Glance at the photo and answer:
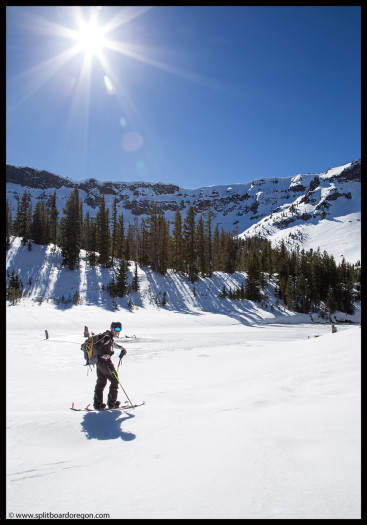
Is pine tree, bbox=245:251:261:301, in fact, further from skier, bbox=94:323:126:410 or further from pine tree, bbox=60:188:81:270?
skier, bbox=94:323:126:410

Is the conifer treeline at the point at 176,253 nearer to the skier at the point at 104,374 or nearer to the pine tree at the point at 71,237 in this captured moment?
the pine tree at the point at 71,237

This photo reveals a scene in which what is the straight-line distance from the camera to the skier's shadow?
14.6 ft

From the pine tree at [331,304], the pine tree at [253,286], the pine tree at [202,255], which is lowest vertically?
the pine tree at [331,304]

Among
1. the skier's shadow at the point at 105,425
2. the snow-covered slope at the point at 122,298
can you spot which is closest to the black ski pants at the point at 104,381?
the skier's shadow at the point at 105,425

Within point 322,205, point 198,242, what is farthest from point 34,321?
point 322,205

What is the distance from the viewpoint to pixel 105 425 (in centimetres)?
487

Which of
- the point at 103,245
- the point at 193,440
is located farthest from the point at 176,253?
the point at 193,440

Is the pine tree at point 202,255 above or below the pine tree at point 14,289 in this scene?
above

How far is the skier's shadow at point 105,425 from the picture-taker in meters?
4.44

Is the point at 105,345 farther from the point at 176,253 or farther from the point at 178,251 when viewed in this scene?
the point at 176,253

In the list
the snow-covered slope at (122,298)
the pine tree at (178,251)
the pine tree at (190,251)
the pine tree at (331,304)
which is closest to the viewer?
the snow-covered slope at (122,298)

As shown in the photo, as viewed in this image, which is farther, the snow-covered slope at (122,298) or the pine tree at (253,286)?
the pine tree at (253,286)

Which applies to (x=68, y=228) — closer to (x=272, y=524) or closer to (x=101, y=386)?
(x=101, y=386)

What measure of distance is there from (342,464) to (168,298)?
33.6 m
